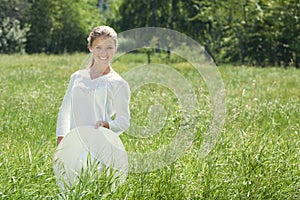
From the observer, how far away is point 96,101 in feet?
12.8

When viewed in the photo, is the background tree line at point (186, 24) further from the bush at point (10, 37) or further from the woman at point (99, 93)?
the woman at point (99, 93)

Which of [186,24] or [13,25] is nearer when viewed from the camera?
[13,25]

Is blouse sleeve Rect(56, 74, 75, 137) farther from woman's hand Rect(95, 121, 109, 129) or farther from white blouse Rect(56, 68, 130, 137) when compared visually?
woman's hand Rect(95, 121, 109, 129)

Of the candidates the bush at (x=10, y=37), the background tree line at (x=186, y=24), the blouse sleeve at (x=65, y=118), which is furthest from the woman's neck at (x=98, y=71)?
the bush at (x=10, y=37)

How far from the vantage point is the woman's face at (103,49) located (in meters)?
3.84

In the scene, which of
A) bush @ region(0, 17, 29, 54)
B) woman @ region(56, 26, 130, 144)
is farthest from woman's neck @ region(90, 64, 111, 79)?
bush @ region(0, 17, 29, 54)

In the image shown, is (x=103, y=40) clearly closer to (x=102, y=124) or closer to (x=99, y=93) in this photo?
(x=99, y=93)

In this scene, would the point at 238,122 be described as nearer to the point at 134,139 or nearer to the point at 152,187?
the point at 134,139

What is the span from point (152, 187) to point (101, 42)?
1040 millimetres

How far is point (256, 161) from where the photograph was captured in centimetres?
436

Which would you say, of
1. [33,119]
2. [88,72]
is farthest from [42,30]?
[88,72]

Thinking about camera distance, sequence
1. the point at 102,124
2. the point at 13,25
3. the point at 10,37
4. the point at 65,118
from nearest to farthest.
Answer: the point at 102,124 < the point at 65,118 < the point at 10,37 < the point at 13,25

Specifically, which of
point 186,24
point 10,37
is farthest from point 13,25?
point 186,24

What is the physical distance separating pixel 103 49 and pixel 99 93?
285mm
